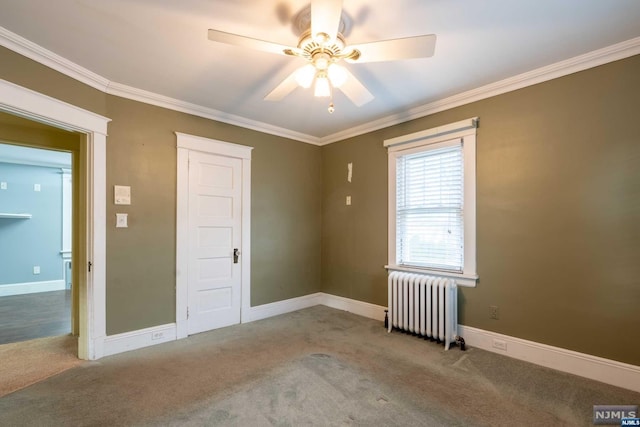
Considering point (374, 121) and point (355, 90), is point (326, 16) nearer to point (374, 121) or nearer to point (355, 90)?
point (355, 90)

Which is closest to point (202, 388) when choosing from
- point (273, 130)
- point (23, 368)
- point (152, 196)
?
point (23, 368)

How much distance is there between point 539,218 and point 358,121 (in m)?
2.33

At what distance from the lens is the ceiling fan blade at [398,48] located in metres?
1.68

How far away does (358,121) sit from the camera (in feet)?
13.2

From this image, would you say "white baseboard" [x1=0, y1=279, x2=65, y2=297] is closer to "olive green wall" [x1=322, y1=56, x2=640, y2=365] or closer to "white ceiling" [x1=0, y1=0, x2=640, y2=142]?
"white ceiling" [x1=0, y1=0, x2=640, y2=142]

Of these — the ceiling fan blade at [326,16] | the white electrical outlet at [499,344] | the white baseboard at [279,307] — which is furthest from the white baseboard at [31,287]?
the white electrical outlet at [499,344]

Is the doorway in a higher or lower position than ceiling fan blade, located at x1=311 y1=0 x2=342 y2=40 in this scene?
lower

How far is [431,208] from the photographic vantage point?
11.3ft

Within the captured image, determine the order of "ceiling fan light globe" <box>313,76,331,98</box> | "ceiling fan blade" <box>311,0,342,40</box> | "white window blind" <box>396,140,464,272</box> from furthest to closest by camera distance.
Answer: "white window blind" <box>396,140,464,272</box> → "ceiling fan light globe" <box>313,76,331,98</box> → "ceiling fan blade" <box>311,0,342,40</box>

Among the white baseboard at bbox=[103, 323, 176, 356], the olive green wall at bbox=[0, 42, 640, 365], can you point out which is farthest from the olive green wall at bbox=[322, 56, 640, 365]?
the white baseboard at bbox=[103, 323, 176, 356]

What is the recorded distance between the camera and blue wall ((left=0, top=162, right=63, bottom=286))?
5.58 m

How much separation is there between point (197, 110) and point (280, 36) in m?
1.75

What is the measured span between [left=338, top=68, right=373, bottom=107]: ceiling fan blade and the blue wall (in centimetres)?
667

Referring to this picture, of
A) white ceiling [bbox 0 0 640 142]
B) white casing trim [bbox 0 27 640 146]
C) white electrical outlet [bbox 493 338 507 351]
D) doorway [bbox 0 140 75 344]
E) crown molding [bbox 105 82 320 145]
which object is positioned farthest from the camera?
doorway [bbox 0 140 75 344]
